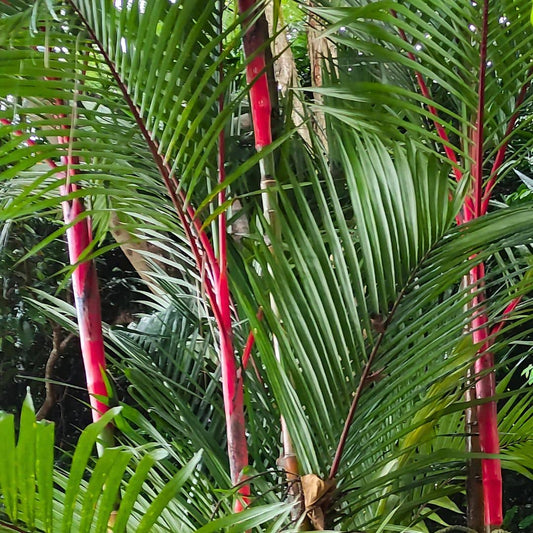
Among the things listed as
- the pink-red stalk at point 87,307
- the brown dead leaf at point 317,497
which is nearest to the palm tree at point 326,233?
the brown dead leaf at point 317,497

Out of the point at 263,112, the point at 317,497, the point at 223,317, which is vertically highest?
the point at 263,112

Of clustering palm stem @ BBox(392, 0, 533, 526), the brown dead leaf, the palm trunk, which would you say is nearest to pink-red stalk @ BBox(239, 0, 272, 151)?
the palm trunk

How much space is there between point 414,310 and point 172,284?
0.63 meters

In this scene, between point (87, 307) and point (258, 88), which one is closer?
point (258, 88)

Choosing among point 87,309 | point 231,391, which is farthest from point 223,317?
point 87,309

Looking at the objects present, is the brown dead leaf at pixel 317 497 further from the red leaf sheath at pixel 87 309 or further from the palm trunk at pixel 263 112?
the red leaf sheath at pixel 87 309

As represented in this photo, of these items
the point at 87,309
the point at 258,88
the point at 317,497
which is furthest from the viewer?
the point at 87,309

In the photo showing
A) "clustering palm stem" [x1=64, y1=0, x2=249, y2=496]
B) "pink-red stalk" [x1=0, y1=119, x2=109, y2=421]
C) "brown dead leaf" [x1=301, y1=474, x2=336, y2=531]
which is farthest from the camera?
"pink-red stalk" [x1=0, y1=119, x2=109, y2=421]

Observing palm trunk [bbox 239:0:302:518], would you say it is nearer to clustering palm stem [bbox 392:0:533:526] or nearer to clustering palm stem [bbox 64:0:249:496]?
clustering palm stem [bbox 64:0:249:496]

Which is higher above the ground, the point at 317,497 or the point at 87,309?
the point at 87,309

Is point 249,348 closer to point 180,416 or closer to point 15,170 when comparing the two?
point 180,416

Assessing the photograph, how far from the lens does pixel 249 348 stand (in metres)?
0.75

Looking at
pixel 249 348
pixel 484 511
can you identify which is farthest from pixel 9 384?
pixel 484 511

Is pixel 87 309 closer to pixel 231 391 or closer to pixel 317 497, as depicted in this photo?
pixel 231 391
